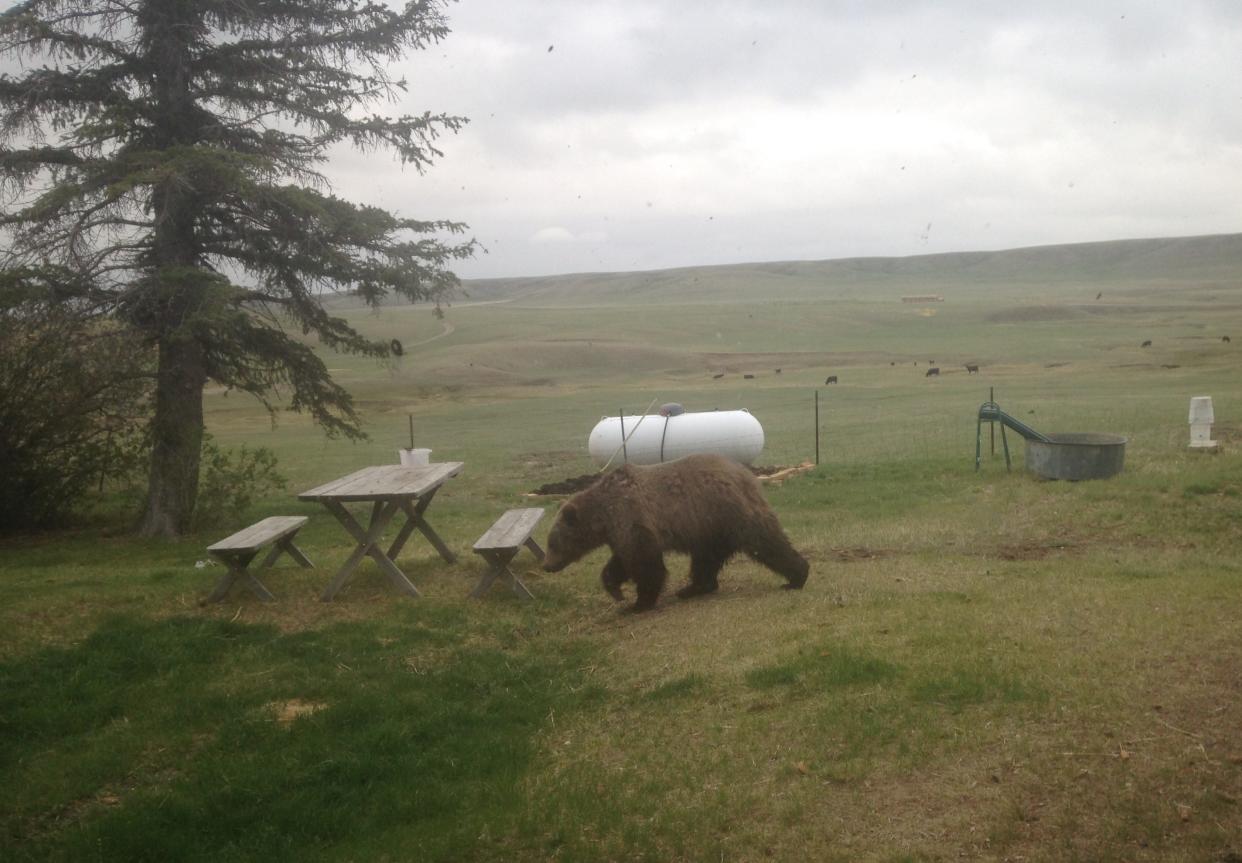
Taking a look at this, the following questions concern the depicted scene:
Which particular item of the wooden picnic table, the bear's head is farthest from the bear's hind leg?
the wooden picnic table

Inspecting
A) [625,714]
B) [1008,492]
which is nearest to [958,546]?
[1008,492]

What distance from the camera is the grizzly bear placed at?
8867mm

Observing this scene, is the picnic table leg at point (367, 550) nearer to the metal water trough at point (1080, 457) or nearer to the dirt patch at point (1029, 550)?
the dirt patch at point (1029, 550)

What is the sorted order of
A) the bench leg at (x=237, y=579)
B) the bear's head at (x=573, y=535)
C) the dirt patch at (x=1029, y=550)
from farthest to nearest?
the dirt patch at (x=1029, y=550), the bear's head at (x=573, y=535), the bench leg at (x=237, y=579)

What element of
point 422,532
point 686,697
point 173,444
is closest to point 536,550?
point 422,532

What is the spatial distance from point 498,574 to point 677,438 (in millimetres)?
8954

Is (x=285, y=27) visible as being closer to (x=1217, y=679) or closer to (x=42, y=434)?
(x=42, y=434)

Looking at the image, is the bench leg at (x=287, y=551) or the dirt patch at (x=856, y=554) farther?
the dirt patch at (x=856, y=554)

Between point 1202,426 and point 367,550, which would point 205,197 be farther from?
point 1202,426

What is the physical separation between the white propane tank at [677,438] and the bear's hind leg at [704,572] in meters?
7.94

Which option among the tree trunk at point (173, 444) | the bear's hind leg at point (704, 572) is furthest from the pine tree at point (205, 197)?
the bear's hind leg at point (704, 572)

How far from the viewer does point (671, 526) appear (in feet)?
29.2

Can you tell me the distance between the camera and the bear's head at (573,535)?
9188 mm

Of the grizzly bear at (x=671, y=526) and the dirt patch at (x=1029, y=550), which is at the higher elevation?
the grizzly bear at (x=671, y=526)
